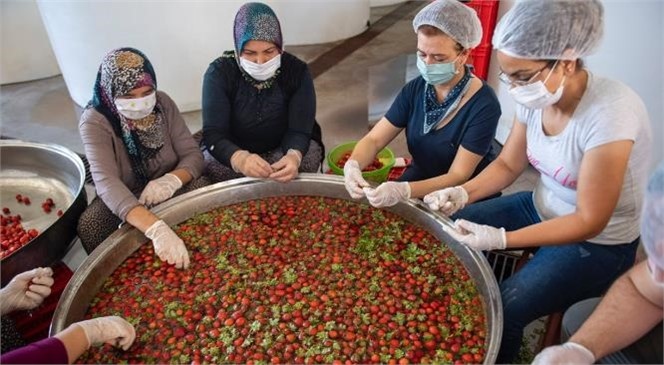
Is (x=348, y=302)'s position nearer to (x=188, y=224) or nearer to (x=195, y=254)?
(x=195, y=254)

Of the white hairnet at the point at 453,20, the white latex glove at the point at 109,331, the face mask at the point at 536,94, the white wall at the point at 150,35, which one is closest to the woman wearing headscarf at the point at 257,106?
the white hairnet at the point at 453,20

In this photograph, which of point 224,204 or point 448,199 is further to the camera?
point 224,204

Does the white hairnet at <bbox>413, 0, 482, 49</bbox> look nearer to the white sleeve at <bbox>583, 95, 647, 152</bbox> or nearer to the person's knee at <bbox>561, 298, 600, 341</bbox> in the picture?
the white sleeve at <bbox>583, 95, 647, 152</bbox>

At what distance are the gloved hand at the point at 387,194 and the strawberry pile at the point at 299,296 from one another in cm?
11

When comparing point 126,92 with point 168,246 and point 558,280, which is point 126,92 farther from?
point 558,280

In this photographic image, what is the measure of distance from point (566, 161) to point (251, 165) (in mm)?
1359

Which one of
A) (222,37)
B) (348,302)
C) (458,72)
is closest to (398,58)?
(222,37)

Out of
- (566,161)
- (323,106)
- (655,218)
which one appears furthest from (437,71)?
(323,106)

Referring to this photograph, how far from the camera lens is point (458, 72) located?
2.11m

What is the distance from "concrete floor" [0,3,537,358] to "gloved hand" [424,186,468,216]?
154cm

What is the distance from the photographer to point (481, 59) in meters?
3.69

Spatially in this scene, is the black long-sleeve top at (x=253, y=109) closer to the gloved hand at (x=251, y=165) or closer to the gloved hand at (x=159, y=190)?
the gloved hand at (x=251, y=165)

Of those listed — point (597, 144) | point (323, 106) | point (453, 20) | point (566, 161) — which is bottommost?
point (323, 106)

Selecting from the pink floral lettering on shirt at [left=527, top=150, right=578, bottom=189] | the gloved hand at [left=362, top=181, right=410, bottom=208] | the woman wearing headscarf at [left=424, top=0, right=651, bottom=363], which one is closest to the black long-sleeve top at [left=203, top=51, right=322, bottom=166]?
the gloved hand at [left=362, top=181, right=410, bottom=208]
